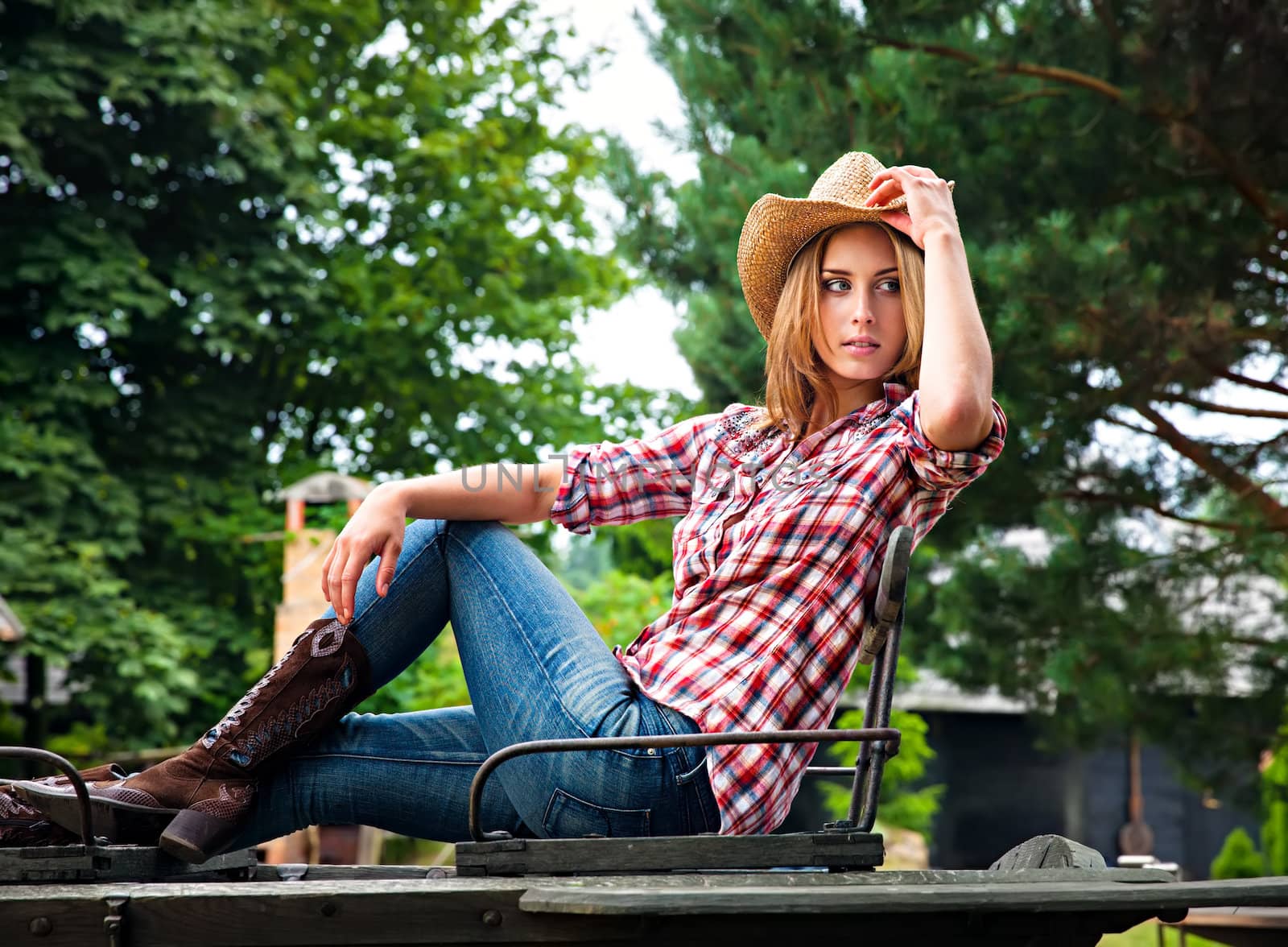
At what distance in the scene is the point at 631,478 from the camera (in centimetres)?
246

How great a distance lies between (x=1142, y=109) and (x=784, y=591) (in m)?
5.12

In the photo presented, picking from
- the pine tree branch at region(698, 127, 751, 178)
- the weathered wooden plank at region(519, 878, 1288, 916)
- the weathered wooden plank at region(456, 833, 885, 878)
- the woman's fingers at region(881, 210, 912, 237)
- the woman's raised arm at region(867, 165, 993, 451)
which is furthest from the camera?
the pine tree branch at region(698, 127, 751, 178)

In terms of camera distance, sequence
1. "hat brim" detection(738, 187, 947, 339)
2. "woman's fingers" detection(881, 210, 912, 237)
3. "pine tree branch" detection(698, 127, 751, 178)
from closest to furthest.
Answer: "woman's fingers" detection(881, 210, 912, 237) → "hat brim" detection(738, 187, 947, 339) → "pine tree branch" detection(698, 127, 751, 178)

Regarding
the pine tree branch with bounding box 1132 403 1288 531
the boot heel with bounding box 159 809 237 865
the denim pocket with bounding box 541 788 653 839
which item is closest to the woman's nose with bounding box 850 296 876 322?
the denim pocket with bounding box 541 788 653 839

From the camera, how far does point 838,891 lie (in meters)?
1.58

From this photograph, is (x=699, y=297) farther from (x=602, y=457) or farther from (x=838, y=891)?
(x=838, y=891)

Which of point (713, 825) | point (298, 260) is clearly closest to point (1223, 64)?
point (713, 825)

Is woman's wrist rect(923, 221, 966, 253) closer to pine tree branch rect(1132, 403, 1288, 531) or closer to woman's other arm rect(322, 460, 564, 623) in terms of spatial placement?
woman's other arm rect(322, 460, 564, 623)

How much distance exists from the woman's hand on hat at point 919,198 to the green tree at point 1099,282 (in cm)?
414

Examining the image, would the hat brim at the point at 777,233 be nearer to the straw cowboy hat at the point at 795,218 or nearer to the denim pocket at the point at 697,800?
the straw cowboy hat at the point at 795,218

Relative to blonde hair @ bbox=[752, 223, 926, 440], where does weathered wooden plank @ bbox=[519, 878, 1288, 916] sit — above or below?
below

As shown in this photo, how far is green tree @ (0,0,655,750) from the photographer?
427 inches

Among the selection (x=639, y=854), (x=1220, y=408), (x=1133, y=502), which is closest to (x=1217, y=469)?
(x=1220, y=408)

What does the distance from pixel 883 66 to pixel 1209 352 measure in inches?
85.1
